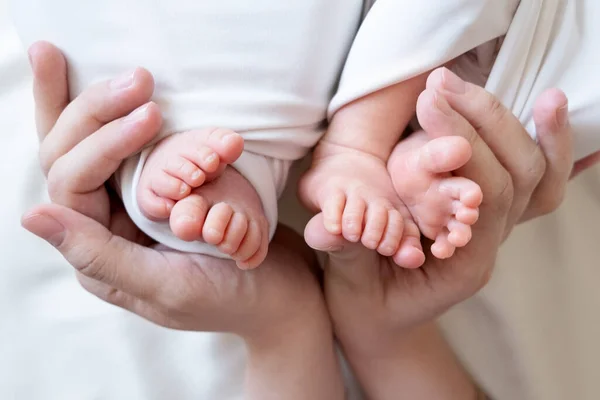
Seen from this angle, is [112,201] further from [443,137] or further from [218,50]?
[443,137]

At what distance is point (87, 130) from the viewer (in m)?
0.60

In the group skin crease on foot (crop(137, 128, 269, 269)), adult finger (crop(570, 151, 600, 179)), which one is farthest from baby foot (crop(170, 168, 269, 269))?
adult finger (crop(570, 151, 600, 179))

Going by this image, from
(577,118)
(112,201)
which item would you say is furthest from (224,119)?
(577,118)

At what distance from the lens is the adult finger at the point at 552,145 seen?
0.55 metres

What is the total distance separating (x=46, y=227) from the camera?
564 millimetres

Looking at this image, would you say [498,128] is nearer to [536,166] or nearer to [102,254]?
[536,166]

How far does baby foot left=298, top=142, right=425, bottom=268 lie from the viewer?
49 cm

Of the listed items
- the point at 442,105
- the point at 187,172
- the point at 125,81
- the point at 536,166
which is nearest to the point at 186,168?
the point at 187,172

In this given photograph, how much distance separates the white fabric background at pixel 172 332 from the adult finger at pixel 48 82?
225mm

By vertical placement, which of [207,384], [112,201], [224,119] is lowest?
[207,384]

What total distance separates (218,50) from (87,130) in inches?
5.6

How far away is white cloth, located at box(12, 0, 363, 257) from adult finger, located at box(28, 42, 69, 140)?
0.04ft

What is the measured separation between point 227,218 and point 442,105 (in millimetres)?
191

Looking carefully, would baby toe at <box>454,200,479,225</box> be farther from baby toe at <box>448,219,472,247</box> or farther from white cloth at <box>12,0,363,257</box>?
white cloth at <box>12,0,363,257</box>
